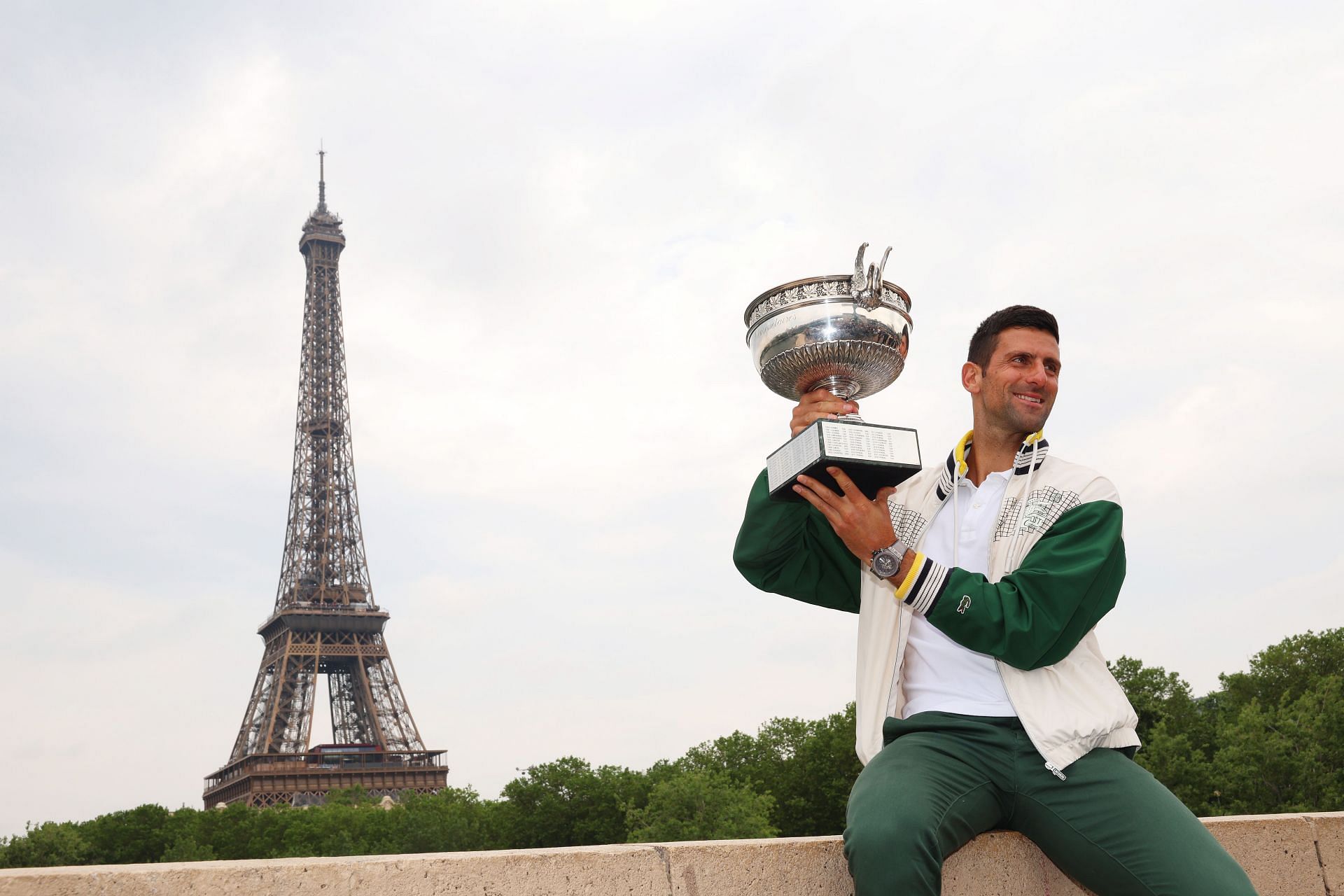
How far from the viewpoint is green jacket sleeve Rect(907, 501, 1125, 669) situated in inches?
124

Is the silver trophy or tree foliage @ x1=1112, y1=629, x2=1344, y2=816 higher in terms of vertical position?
the silver trophy

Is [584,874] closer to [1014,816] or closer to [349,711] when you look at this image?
[1014,816]

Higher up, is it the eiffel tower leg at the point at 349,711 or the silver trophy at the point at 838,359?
the eiffel tower leg at the point at 349,711

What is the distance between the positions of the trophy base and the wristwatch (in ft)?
0.92

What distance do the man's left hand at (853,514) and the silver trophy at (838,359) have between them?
51mm

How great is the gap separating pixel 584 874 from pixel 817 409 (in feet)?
5.44

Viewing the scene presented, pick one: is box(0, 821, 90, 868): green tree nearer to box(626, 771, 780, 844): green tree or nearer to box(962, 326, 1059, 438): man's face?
box(626, 771, 780, 844): green tree

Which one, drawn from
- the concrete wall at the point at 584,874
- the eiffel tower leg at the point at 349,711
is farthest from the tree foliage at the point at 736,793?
the concrete wall at the point at 584,874

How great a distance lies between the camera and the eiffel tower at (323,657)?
174 ft

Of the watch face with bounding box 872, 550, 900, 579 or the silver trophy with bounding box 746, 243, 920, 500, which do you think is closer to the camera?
the watch face with bounding box 872, 550, 900, 579

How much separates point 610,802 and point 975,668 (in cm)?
3793

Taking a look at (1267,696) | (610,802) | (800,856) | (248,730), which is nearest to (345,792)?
(248,730)

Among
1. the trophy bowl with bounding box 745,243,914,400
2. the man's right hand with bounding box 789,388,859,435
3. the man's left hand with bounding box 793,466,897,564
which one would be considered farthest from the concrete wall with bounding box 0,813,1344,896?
the trophy bowl with bounding box 745,243,914,400

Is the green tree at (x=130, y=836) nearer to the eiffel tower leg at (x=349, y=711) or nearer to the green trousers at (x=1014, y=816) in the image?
the eiffel tower leg at (x=349, y=711)
